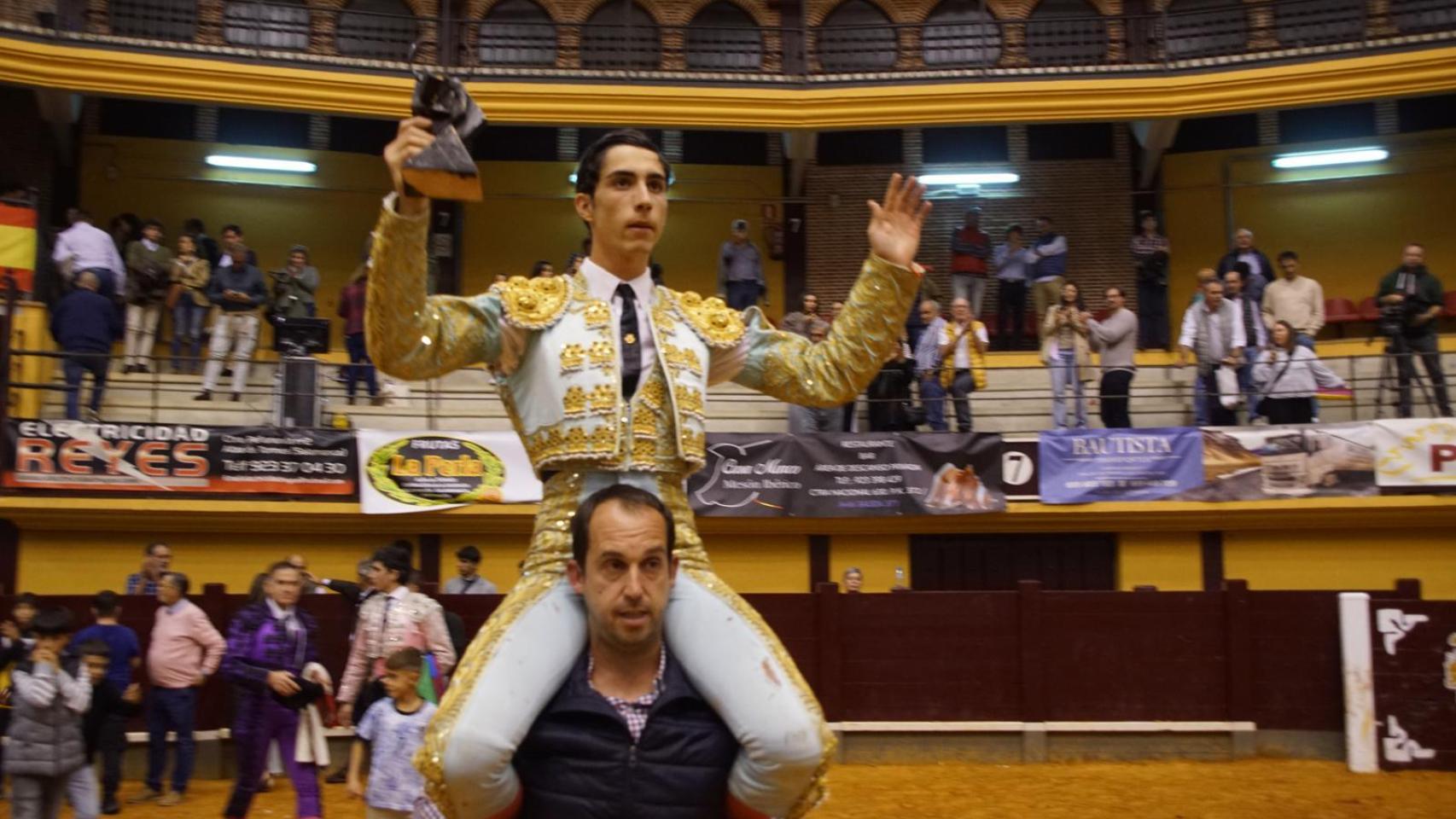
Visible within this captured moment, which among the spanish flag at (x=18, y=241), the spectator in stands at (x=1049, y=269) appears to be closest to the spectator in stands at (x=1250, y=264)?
the spectator in stands at (x=1049, y=269)

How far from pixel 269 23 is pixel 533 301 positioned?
1619 centimetres

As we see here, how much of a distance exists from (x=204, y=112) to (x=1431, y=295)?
1364cm

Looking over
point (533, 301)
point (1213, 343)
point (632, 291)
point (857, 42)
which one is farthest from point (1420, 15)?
point (533, 301)

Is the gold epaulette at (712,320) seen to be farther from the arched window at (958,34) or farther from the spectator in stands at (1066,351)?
the arched window at (958,34)

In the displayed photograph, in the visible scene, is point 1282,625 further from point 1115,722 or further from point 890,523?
point 890,523

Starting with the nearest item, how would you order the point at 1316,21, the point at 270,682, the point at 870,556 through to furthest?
the point at 270,682 → the point at 870,556 → the point at 1316,21

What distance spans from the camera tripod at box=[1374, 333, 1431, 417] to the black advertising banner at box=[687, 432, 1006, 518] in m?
3.66

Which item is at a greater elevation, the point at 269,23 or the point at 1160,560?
the point at 269,23

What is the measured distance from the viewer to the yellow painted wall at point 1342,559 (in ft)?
50.8

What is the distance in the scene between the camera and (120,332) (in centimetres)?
1577

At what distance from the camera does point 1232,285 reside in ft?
46.5

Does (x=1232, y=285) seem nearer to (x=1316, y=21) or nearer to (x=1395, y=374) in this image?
(x=1395, y=374)

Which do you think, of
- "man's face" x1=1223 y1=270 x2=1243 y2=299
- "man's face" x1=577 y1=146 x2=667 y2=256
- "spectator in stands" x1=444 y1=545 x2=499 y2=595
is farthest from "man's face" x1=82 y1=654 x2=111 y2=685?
"man's face" x1=1223 y1=270 x2=1243 y2=299

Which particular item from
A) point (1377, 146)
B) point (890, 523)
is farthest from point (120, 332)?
point (1377, 146)
